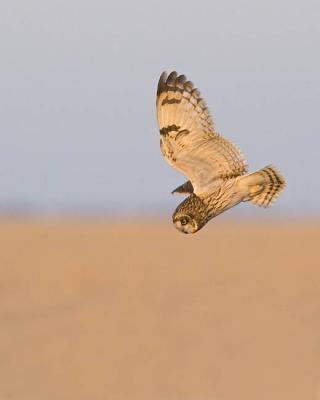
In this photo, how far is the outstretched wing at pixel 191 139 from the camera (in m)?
7.12

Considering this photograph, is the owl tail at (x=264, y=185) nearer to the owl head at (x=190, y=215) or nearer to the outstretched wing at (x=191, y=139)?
the outstretched wing at (x=191, y=139)

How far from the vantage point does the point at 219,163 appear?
714 centimetres

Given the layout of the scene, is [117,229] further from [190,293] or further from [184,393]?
[184,393]

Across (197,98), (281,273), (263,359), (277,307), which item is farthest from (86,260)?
(197,98)

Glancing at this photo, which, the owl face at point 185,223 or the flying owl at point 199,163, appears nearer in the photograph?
the owl face at point 185,223

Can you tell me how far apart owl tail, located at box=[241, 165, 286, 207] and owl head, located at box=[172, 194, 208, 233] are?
258 millimetres

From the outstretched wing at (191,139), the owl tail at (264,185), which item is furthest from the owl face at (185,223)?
the owl tail at (264,185)

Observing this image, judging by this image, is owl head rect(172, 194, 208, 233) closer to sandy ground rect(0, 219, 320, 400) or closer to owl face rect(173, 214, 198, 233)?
owl face rect(173, 214, 198, 233)

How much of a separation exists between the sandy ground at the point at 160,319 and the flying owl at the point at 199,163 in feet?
38.3

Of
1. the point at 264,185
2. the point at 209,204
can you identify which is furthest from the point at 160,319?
the point at 209,204

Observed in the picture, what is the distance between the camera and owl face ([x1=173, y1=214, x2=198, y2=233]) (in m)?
6.93

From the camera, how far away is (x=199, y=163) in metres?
7.23

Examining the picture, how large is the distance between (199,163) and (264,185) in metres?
0.32

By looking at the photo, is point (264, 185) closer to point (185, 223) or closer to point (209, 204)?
point (209, 204)
